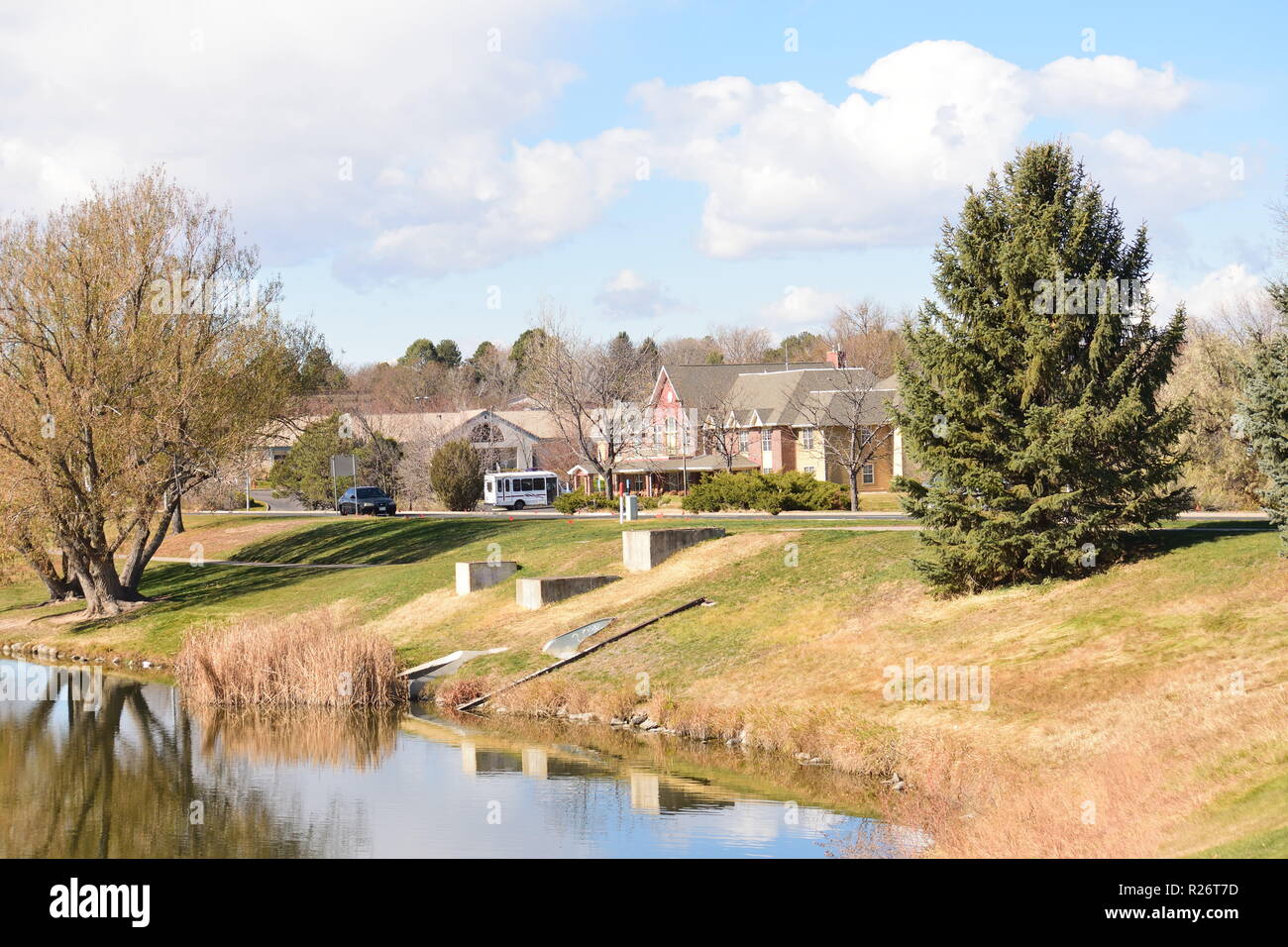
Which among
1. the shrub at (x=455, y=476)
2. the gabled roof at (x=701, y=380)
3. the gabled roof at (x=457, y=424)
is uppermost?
the gabled roof at (x=701, y=380)

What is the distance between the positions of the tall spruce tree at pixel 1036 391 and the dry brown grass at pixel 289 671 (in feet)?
45.7

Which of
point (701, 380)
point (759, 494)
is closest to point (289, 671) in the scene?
point (759, 494)

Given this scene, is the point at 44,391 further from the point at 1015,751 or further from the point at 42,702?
the point at 1015,751

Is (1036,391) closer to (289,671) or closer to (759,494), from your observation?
(289,671)

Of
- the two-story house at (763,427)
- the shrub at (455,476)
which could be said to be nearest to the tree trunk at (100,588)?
the shrub at (455,476)

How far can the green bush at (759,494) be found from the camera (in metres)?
58.8

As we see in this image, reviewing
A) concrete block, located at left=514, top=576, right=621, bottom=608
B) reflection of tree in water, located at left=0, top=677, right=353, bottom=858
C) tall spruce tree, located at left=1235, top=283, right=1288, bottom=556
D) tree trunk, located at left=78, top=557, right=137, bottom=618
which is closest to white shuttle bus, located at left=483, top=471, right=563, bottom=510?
tree trunk, located at left=78, top=557, right=137, bottom=618

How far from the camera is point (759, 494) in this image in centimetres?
5853

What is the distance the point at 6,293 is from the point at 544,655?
2470 cm

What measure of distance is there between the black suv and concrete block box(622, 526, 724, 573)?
36.3 m

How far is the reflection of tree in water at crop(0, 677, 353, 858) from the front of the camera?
21812 millimetres

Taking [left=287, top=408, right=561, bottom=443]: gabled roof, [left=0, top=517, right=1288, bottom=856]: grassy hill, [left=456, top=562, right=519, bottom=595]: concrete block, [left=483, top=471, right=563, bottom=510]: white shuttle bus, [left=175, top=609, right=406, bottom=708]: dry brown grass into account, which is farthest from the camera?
[left=287, top=408, right=561, bottom=443]: gabled roof

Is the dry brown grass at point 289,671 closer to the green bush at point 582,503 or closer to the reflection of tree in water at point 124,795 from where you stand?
the reflection of tree in water at point 124,795

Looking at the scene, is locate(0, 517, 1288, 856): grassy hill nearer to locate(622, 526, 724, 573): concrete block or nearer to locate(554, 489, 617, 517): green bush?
locate(622, 526, 724, 573): concrete block
